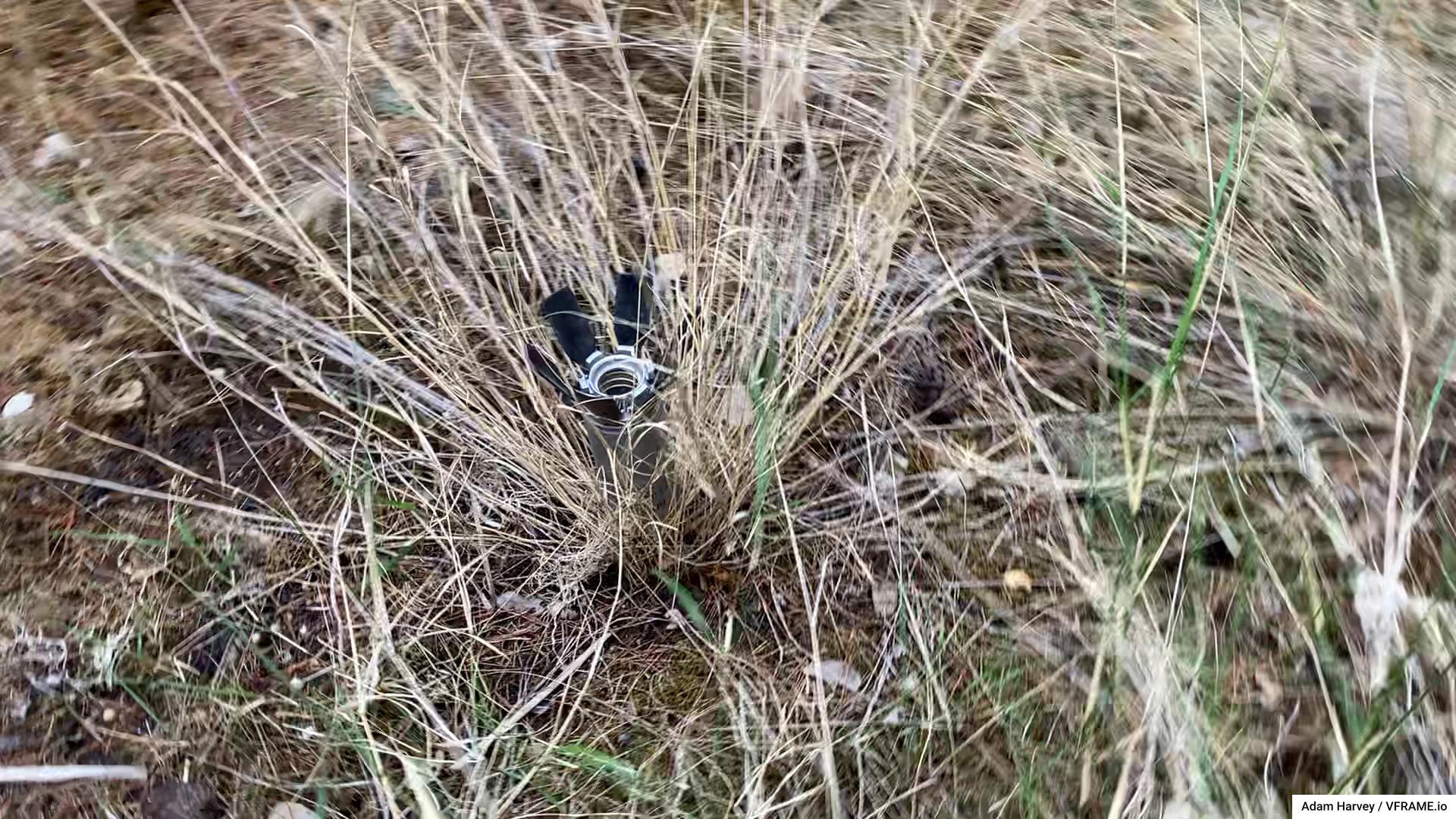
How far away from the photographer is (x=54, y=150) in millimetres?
1381

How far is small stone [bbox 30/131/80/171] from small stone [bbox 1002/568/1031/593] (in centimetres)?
155

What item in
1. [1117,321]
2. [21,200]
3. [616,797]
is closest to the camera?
[616,797]

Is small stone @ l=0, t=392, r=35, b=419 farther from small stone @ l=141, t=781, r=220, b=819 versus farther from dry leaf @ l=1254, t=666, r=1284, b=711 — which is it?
dry leaf @ l=1254, t=666, r=1284, b=711

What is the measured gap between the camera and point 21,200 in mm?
1335

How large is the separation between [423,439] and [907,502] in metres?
0.63

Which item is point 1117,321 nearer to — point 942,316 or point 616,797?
point 942,316

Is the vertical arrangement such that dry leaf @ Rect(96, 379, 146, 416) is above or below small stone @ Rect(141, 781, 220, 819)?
above

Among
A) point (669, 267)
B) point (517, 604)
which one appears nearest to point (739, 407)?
point (669, 267)

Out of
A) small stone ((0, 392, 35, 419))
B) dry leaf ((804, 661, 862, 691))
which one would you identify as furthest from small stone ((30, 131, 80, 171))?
dry leaf ((804, 661, 862, 691))

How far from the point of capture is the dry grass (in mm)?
943

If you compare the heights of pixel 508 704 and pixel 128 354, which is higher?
pixel 128 354

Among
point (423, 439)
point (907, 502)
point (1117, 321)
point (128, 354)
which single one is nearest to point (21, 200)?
point (128, 354)

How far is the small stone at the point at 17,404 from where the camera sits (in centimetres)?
119

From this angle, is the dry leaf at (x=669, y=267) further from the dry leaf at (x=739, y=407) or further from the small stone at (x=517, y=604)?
the small stone at (x=517, y=604)
